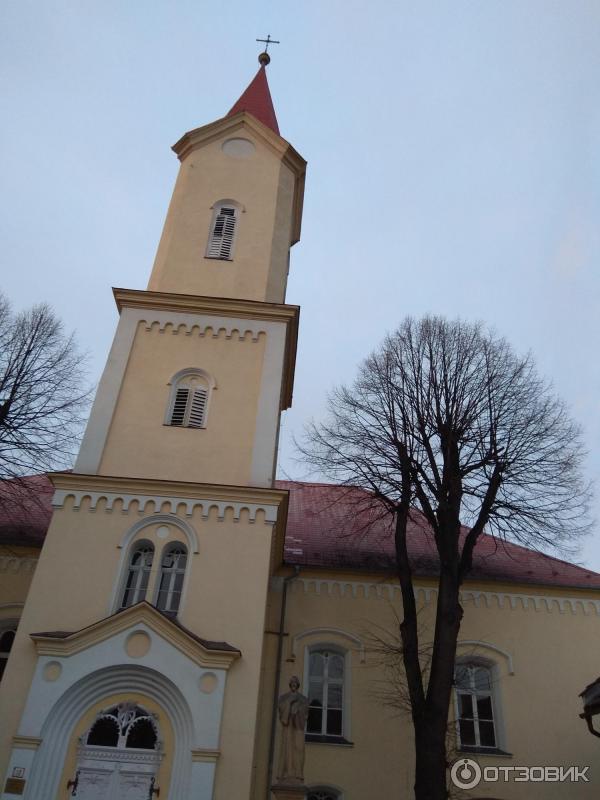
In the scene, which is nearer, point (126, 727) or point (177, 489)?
point (126, 727)

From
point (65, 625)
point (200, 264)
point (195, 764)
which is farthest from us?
point (200, 264)

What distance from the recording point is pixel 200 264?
16719mm

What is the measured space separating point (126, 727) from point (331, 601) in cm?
605

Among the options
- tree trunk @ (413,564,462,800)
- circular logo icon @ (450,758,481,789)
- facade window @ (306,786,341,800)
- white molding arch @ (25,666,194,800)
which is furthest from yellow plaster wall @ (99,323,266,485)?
circular logo icon @ (450,758,481,789)

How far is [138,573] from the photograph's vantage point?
12.4 meters

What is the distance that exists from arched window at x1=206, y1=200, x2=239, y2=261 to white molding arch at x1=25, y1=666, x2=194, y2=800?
9.80 m

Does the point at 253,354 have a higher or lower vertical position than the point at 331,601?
higher

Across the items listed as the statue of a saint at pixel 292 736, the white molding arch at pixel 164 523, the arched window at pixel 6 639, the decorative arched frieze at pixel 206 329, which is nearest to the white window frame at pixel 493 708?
the statue of a saint at pixel 292 736

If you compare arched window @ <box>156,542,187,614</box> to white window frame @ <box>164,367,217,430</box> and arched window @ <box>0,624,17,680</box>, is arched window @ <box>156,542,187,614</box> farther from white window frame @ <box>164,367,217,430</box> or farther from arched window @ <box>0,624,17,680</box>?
arched window @ <box>0,624,17,680</box>

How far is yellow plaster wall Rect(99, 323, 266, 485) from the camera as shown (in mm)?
13430

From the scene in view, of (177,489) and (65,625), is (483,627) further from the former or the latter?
(65,625)

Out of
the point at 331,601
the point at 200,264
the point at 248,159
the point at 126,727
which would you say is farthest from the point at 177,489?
the point at 248,159

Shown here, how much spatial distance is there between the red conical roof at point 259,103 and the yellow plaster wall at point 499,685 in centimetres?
1340

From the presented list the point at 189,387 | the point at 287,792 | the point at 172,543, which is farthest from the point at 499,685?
the point at 189,387
